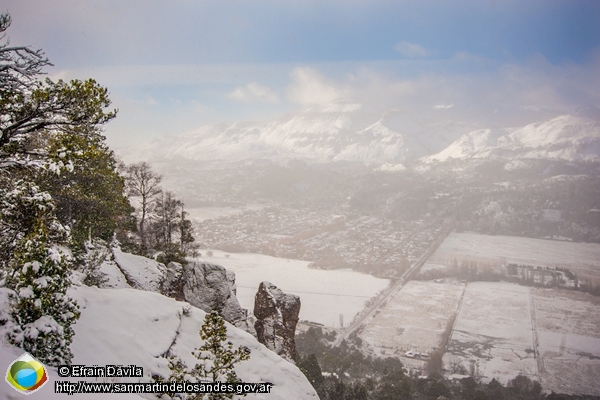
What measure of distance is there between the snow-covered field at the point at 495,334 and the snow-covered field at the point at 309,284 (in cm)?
1253

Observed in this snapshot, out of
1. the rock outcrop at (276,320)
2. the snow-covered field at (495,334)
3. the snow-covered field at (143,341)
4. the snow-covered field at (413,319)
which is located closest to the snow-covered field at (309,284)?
the snow-covered field at (413,319)

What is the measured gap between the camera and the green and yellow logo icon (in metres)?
5.85

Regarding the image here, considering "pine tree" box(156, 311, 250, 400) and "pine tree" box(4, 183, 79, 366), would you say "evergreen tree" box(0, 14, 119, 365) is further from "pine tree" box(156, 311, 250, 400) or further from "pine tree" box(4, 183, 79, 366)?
"pine tree" box(156, 311, 250, 400)

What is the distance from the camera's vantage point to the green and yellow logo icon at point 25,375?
585 cm

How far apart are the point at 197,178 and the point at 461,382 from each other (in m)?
136

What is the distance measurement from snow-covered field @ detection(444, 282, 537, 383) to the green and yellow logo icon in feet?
119

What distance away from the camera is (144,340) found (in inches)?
400

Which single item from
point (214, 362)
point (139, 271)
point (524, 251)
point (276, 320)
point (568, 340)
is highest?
point (139, 271)

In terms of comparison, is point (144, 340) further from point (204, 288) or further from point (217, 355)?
point (204, 288)

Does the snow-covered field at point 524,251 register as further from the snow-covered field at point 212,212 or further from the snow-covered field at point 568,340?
the snow-covered field at point 212,212

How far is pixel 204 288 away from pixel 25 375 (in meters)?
11.8

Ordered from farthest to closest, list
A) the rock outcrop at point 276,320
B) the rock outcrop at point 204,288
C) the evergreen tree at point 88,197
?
the rock outcrop at point 276,320, the rock outcrop at point 204,288, the evergreen tree at point 88,197

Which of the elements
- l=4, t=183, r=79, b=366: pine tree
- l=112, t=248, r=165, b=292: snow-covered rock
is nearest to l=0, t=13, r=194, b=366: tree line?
l=4, t=183, r=79, b=366: pine tree

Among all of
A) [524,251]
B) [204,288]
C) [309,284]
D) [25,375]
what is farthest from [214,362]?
[524,251]
